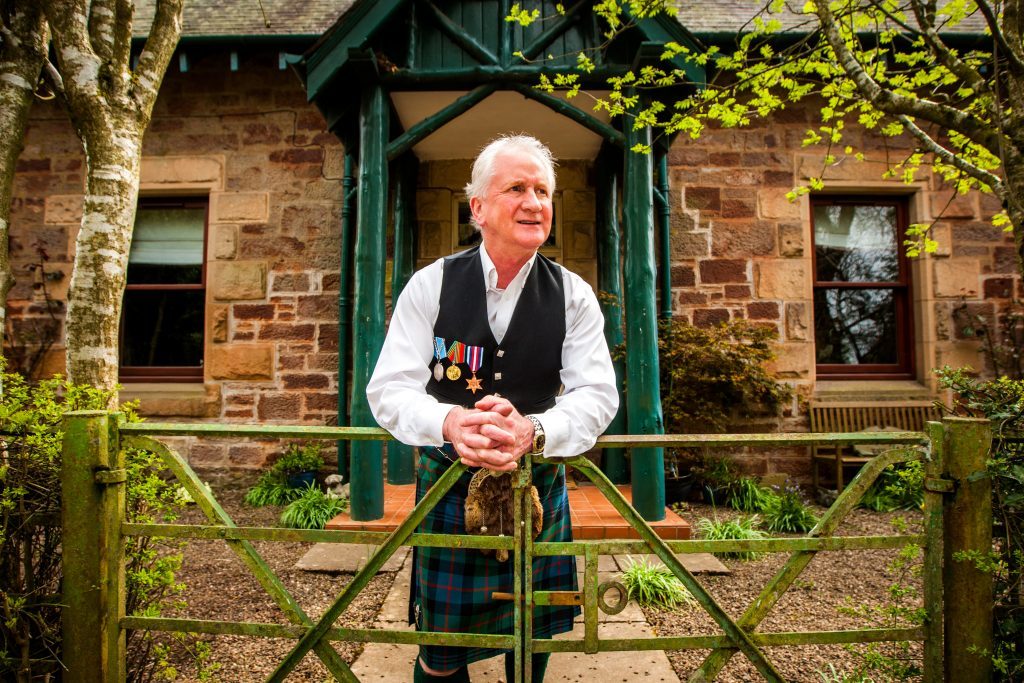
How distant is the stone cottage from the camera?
554 centimetres

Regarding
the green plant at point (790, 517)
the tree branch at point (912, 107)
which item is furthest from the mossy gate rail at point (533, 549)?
the green plant at point (790, 517)

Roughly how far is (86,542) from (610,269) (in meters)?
4.51

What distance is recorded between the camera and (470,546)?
5.27ft

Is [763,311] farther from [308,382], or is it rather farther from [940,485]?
[308,382]

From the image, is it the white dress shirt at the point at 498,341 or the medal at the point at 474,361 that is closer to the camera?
the white dress shirt at the point at 498,341

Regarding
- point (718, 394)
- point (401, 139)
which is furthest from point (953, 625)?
point (401, 139)

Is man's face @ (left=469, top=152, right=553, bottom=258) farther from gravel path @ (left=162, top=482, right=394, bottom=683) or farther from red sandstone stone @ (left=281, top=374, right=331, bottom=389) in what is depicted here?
red sandstone stone @ (left=281, top=374, right=331, bottom=389)

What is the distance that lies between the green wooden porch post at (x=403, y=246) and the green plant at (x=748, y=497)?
282 centimetres

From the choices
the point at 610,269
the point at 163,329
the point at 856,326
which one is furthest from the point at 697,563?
the point at 163,329

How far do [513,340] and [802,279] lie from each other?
4900 millimetres

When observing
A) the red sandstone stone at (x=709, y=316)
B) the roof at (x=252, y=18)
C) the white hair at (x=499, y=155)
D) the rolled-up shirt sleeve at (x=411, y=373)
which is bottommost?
the rolled-up shirt sleeve at (x=411, y=373)

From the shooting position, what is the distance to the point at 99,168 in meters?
2.44

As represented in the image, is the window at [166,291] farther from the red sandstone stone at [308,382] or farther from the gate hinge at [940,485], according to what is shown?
the gate hinge at [940,485]

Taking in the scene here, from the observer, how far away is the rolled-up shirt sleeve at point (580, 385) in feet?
4.97
